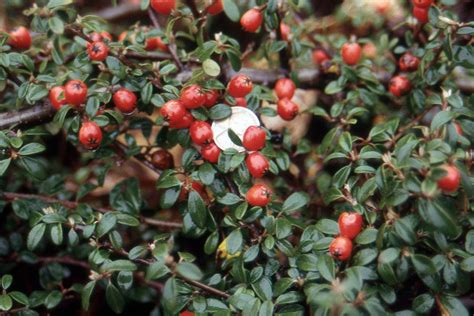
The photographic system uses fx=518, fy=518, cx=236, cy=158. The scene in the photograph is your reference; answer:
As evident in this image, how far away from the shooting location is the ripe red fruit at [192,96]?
6.63 ft

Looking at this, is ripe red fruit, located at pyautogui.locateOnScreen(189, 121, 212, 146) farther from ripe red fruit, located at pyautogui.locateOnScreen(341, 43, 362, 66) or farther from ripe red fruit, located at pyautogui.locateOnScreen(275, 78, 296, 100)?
ripe red fruit, located at pyautogui.locateOnScreen(341, 43, 362, 66)

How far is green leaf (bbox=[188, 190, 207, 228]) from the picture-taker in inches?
80.7

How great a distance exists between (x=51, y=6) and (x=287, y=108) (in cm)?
111

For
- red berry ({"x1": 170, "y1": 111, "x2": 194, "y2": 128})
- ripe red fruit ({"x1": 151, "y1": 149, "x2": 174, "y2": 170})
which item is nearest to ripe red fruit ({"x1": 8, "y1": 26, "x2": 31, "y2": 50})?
ripe red fruit ({"x1": 151, "y1": 149, "x2": 174, "y2": 170})

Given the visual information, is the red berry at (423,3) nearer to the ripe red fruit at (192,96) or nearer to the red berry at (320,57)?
the red berry at (320,57)

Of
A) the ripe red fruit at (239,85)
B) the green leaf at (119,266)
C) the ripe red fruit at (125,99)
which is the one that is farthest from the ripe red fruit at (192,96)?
the green leaf at (119,266)

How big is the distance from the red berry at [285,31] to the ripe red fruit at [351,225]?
1092 millimetres

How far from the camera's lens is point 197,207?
2.05 meters

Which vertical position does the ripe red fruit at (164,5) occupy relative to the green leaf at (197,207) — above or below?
above

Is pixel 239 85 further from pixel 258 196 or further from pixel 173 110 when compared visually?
pixel 258 196

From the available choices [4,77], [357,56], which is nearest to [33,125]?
[4,77]

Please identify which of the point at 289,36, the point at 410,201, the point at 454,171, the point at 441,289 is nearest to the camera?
the point at 454,171

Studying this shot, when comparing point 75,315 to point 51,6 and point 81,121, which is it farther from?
point 51,6

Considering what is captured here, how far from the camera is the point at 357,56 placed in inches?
104
